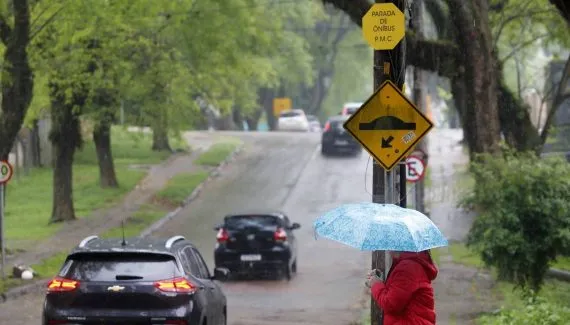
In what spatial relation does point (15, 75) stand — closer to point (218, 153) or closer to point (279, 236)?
point (279, 236)

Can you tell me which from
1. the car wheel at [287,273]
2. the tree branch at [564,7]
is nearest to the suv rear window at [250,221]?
the car wheel at [287,273]

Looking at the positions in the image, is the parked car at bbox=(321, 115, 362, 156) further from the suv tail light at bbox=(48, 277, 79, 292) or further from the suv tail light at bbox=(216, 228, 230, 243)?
the suv tail light at bbox=(48, 277, 79, 292)

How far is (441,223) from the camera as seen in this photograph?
32531 mm

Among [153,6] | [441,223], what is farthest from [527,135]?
[153,6]

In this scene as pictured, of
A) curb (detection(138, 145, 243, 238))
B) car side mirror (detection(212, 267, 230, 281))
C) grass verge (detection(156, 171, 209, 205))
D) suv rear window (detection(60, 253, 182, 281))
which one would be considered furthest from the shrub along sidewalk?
suv rear window (detection(60, 253, 182, 281))

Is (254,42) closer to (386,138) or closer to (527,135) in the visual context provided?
(527,135)

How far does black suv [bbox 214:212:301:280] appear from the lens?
912 inches

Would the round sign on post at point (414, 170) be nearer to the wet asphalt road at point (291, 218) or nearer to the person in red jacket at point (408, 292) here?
the wet asphalt road at point (291, 218)

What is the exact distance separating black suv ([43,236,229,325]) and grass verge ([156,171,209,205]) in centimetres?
2439

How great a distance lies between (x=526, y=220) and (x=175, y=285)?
795 centimetres

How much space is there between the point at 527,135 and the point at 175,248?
16324 millimetres

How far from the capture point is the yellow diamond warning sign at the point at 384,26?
35.3 feet

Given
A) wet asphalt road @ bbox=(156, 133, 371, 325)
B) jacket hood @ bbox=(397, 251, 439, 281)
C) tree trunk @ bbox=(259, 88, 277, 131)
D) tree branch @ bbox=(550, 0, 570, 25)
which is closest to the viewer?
jacket hood @ bbox=(397, 251, 439, 281)

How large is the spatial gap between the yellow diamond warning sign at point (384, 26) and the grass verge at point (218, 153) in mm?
33105
